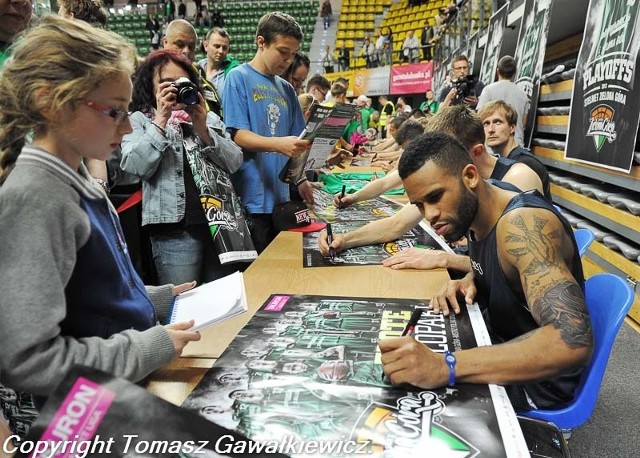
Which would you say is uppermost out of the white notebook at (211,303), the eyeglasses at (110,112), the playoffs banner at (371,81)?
the playoffs banner at (371,81)

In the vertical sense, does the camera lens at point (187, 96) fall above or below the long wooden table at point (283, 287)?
above

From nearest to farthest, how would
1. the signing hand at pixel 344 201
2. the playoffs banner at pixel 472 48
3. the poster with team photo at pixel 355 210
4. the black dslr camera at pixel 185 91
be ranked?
the black dslr camera at pixel 185 91 < the poster with team photo at pixel 355 210 < the signing hand at pixel 344 201 < the playoffs banner at pixel 472 48

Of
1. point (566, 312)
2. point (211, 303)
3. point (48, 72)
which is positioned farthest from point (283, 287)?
point (48, 72)

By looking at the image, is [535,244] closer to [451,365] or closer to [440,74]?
[451,365]

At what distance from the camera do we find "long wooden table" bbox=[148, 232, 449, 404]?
1016 millimetres

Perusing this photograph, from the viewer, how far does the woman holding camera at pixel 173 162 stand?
1.65 meters

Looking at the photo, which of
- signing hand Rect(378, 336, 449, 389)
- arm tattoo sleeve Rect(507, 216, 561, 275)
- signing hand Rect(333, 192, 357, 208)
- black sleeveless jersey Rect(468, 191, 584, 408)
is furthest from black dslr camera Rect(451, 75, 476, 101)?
signing hand Rect(378, 336, 449, 389)

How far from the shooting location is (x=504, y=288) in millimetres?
1271

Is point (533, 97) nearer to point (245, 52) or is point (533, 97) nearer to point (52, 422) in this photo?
point (52, 422)

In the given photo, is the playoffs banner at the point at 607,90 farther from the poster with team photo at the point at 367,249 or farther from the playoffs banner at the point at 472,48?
the playoffs banner at the point at 472,48

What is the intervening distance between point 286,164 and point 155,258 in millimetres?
743

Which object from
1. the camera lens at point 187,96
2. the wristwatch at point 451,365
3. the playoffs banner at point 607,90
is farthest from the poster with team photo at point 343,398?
the playoffs banner at point 607,90

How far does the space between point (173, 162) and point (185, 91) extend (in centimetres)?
26

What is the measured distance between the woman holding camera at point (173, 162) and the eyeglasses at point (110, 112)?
0.77 metres
